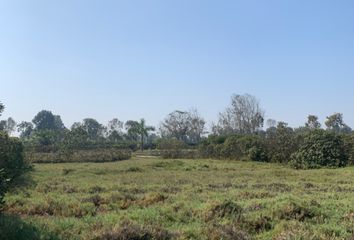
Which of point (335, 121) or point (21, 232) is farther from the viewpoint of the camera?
point (335, 121)

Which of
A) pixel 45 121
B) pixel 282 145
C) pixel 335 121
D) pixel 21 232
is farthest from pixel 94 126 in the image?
pixel 21 232

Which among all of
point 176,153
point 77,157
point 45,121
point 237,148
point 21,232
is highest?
point 45,121

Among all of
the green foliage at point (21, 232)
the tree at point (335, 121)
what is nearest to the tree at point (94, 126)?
the tree at point (335, 121)

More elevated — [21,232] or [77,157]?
[77,157]

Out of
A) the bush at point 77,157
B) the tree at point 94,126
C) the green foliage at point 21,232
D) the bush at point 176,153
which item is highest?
the tree at point 94,126

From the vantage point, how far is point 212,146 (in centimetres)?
5441

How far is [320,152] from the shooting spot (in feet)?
124

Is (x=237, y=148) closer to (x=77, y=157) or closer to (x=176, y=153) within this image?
(x=176, y=153)

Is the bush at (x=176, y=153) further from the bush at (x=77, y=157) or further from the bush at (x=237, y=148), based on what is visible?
the bush at (x=77, y=157)

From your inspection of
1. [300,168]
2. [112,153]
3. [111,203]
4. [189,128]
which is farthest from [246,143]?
[189,128]

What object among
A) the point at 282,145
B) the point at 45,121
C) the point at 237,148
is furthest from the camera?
the point at 45,121

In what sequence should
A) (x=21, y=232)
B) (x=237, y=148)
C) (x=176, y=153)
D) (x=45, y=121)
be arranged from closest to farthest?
(x=21, y=232) < (x=237, y=148) < (x=176, y=153) < (x=45, y=121)

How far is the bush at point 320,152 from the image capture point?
3759 centimetres

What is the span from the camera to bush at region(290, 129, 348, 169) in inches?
1480
